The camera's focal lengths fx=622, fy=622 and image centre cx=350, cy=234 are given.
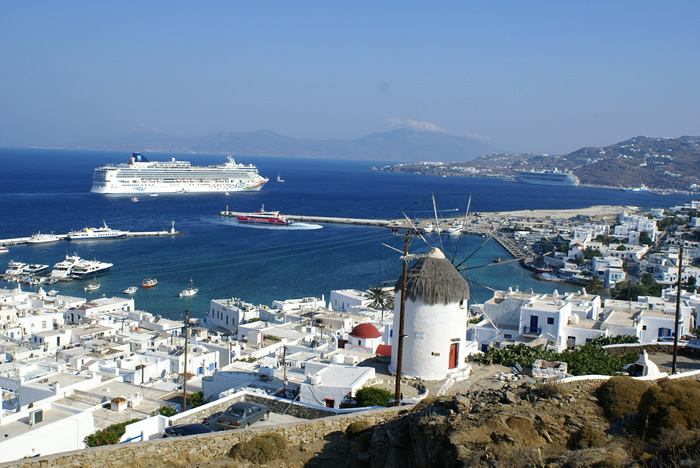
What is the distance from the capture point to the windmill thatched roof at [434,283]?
951 centimetres

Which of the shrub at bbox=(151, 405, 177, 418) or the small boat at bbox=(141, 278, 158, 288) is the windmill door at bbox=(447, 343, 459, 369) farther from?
the small boat at bbox=(141, 278, 158, 288)

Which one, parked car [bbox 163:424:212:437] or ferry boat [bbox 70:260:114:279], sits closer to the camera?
parked car [bbox 163:424:212:437]

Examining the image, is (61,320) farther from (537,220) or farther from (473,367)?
(537,220)

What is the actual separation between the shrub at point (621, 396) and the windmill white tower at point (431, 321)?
352cm

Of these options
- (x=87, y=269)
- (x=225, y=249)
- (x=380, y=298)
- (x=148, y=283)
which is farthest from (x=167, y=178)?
(x=380, y=298)

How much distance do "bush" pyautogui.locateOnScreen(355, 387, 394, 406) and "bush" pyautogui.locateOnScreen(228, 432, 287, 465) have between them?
2.13 m

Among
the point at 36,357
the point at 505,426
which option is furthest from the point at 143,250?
the point at 505,426

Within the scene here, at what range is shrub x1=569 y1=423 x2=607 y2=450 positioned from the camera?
17.6 feet

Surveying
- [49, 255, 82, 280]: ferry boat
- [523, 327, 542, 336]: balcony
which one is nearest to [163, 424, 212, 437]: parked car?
[523, 327, 542, 336]: balcony

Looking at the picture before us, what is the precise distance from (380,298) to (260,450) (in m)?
19.8

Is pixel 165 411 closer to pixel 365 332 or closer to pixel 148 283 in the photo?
pixel 365 332

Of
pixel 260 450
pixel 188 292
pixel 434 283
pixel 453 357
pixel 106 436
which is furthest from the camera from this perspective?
pixel 188 292

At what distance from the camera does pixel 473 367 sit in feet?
34.2

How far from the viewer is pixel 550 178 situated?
16800cm
